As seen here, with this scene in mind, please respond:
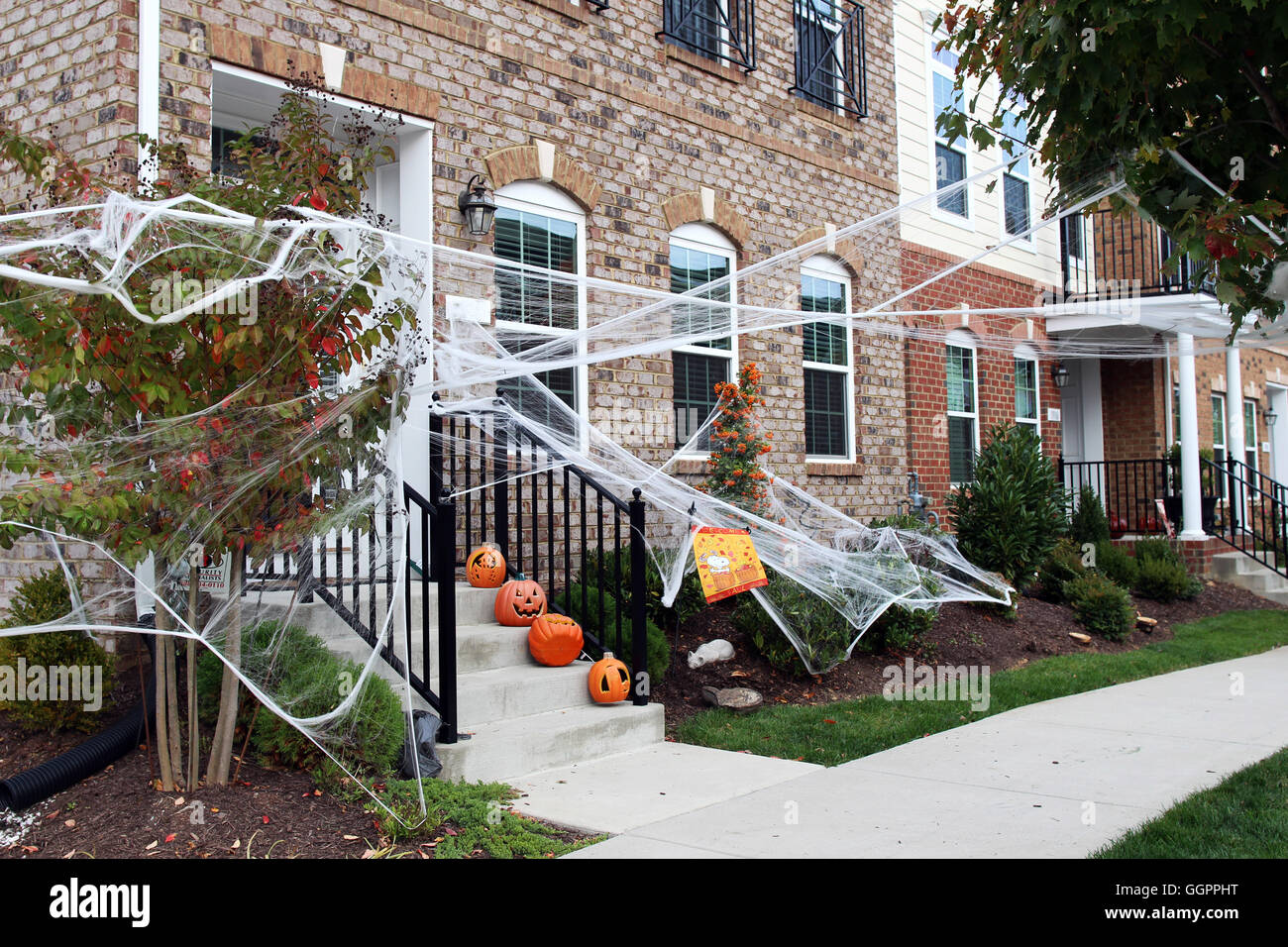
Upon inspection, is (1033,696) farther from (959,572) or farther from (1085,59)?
(1085,59)

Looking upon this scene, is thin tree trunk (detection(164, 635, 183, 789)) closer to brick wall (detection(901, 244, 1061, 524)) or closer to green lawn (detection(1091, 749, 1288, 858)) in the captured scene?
green lawn (detection(1091, 749, 1288, 858))

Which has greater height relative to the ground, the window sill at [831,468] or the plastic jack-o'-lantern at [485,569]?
the window sill at [831,468]

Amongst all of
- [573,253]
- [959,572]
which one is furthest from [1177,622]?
[573,253]

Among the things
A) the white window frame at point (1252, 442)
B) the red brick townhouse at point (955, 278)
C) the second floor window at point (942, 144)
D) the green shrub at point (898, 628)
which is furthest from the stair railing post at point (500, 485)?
the white window frame at point (1252, 442)

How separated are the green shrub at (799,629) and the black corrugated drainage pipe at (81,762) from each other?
4.26 metres

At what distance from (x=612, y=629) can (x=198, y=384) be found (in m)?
3.60

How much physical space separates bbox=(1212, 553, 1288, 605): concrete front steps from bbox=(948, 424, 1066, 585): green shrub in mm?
4261

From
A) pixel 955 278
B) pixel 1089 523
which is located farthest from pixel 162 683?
pixel 1089 523

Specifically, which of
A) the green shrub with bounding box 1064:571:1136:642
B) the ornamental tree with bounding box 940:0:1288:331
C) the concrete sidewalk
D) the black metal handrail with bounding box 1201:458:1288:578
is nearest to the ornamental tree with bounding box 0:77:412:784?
the concrete sidewalk

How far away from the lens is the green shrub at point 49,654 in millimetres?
5285

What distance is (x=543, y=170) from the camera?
8.41m

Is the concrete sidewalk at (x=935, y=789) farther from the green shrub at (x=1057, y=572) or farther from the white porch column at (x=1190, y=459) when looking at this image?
the white porch column at (x=1190, y=459)

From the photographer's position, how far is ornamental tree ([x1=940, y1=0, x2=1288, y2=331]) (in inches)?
164

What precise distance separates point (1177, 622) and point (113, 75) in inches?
445
